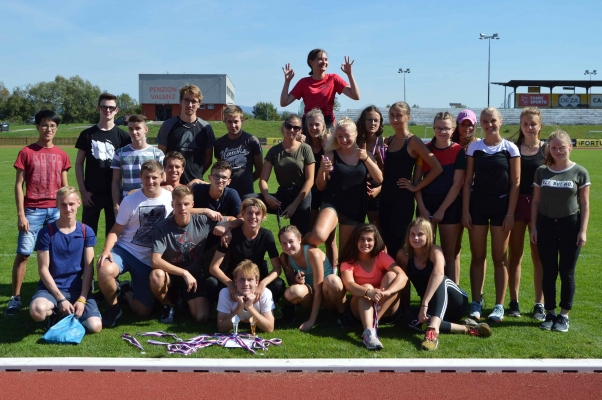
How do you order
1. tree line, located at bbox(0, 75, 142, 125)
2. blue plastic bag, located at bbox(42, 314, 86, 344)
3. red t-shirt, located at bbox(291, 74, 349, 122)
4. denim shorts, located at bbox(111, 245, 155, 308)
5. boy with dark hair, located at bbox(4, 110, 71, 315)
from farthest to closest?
tree line, located at bbox(0, 75, 142, 125) → red t-shirt, located at bbox(291, 74, 349, 122) → boy with dark hair, located at bbox(4, 110, 71, 315) → denim shorts, located at bbox(111, 245, 155, 308) → blue plastic bag, located at bbox(42, 314, 86, 344)

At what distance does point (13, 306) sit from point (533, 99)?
77.5 metres

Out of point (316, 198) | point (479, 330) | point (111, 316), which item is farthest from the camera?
point (316, 198)

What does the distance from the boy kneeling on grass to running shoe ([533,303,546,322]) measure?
8.27 ft

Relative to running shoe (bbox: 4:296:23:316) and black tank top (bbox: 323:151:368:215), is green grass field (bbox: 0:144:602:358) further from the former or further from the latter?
black tank top (bbox: 323:151:368:215)

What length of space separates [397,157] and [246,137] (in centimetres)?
169

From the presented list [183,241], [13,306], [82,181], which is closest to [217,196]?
[183,241]

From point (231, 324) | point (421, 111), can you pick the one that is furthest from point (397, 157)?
point (421, 111)

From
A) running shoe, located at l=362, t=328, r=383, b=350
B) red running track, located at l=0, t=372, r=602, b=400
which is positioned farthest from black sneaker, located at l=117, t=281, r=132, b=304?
running shoe, located at l=362, t=328, r=383, b=350

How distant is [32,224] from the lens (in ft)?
19.4

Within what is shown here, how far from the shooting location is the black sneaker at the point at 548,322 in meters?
5.12

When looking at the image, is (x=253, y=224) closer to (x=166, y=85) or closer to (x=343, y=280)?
(x=343, y=280)

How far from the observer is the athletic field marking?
4.16 m

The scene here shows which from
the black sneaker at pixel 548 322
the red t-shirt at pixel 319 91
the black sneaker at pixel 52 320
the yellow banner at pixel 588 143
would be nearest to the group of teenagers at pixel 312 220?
the black sneaker at pixel 548 322

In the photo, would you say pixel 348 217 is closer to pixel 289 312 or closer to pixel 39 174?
pixel 289 312
